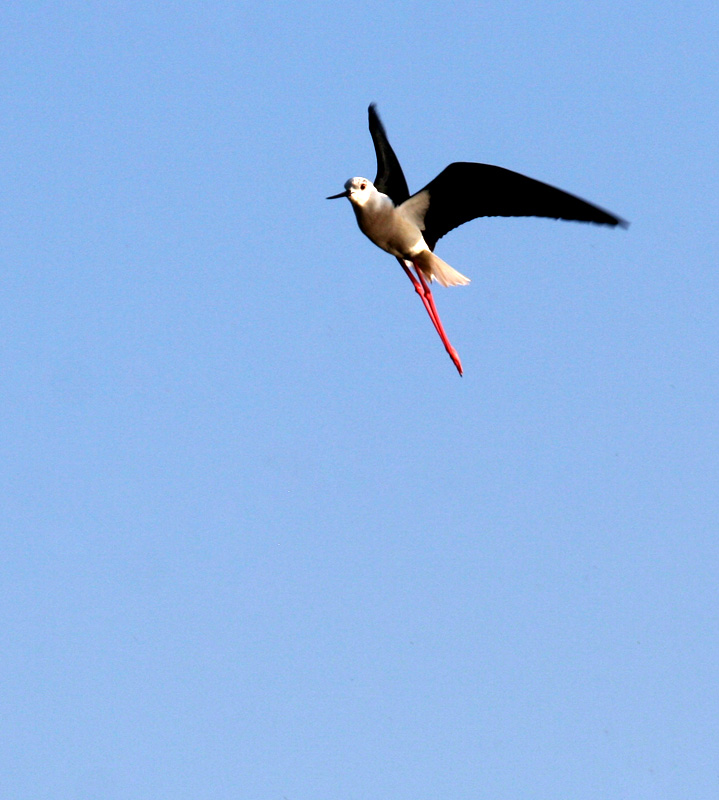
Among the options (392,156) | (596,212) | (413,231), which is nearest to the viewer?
(596,212)

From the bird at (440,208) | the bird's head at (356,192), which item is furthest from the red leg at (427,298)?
the bird's head at (356,192)

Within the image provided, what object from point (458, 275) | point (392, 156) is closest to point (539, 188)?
point (458, 275)

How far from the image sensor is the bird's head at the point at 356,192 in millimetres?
10773

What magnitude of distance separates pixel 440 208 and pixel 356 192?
4.12 feet

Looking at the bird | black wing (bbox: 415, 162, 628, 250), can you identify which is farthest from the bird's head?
black wing (bbox: 415, 162, 628, 250)

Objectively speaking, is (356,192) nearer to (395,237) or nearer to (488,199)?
(395,237)

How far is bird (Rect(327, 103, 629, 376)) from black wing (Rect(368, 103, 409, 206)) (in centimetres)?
1

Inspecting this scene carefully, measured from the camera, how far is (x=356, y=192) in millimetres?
10773

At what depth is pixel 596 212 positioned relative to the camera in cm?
1055

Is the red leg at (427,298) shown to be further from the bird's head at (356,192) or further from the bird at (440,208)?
the bird's head at (356,192)

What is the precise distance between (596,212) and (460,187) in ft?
4.92

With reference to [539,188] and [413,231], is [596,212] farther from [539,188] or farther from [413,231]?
[413,231]

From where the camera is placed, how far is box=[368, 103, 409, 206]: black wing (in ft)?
40.2

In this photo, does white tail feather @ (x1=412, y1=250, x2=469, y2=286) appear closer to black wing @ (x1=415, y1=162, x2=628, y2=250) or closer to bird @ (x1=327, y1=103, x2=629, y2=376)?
bird @ (x1=327, y1=103, x2=629, y2=376)
